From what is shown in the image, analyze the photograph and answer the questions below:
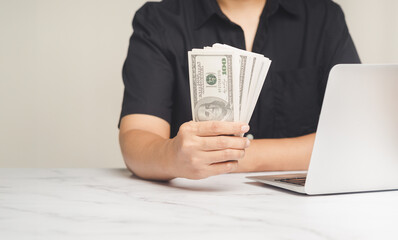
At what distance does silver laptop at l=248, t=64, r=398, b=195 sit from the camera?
908 mm

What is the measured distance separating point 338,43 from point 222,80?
99 centimetres

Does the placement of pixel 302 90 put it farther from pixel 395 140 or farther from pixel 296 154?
pixel 395 140

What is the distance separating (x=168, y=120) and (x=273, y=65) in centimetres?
55

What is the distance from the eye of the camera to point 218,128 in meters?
1.04

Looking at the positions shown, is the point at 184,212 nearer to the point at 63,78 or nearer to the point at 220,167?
Answer: the point at 220,167

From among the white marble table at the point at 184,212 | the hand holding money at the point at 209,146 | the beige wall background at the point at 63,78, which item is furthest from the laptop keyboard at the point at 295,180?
the beige wall background at the point at 63,78

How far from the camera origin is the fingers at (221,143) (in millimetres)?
1045

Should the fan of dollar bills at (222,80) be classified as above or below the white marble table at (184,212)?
above

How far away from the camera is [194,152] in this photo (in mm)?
1073

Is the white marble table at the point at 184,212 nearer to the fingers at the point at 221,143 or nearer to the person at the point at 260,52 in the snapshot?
the fingers at the point at 221,143

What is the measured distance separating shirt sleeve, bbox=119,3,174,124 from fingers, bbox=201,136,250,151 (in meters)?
0.61

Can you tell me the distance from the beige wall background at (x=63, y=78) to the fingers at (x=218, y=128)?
6.88 feet

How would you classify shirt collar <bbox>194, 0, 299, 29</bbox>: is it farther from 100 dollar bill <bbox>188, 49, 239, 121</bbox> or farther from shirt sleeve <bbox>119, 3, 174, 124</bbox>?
100 dollar bill <bbox>188, 49, 239, 121</bbox>

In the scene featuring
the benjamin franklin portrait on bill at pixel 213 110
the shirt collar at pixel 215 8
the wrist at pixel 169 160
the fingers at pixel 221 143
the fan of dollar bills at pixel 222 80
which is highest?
the shirt collar at pixel 215 8
